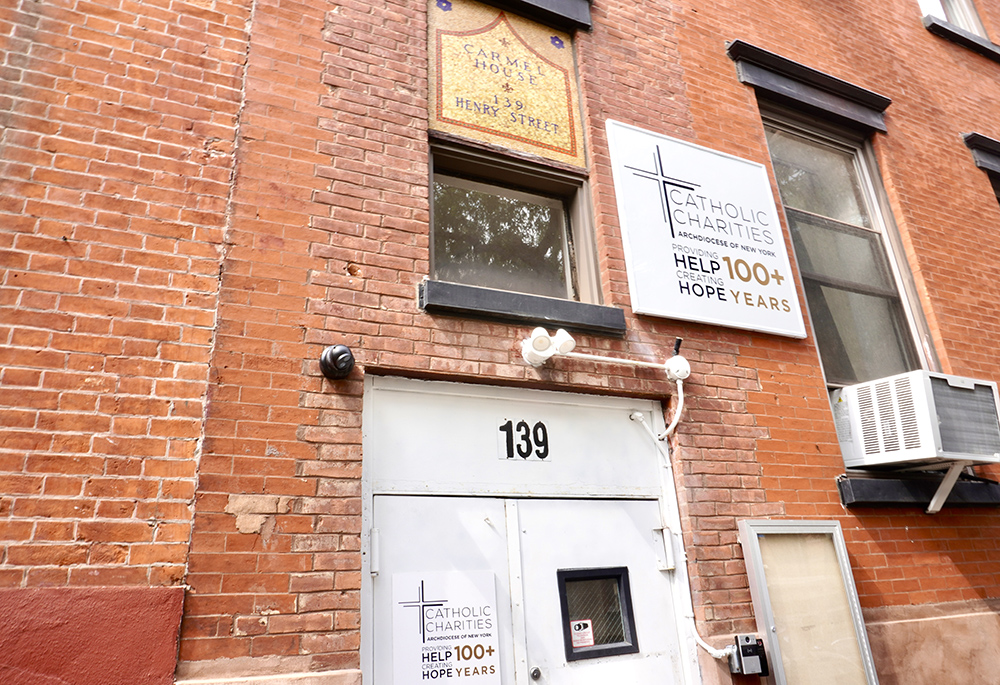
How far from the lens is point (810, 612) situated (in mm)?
3934

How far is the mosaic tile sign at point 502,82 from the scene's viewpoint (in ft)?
14.0

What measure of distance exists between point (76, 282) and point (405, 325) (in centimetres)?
151

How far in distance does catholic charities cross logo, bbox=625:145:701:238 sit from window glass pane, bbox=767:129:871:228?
1.32m

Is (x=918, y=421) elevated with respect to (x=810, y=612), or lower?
elevated

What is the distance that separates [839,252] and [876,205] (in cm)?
86

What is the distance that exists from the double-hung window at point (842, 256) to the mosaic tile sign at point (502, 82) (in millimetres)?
2215

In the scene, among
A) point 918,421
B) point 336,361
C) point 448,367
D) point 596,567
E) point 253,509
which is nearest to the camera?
point 253,509

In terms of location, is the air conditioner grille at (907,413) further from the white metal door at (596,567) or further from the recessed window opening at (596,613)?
the recessed window opening at (596,613)

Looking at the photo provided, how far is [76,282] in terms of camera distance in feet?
9.48

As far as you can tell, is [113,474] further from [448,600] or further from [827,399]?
[827,399]

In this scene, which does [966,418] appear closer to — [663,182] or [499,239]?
[663,182]

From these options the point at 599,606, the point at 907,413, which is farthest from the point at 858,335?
the point at 599,606

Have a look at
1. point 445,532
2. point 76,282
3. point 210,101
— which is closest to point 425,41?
point 210,101

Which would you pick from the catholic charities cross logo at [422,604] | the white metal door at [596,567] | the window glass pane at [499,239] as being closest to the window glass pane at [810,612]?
the white metal door at [596,567]
